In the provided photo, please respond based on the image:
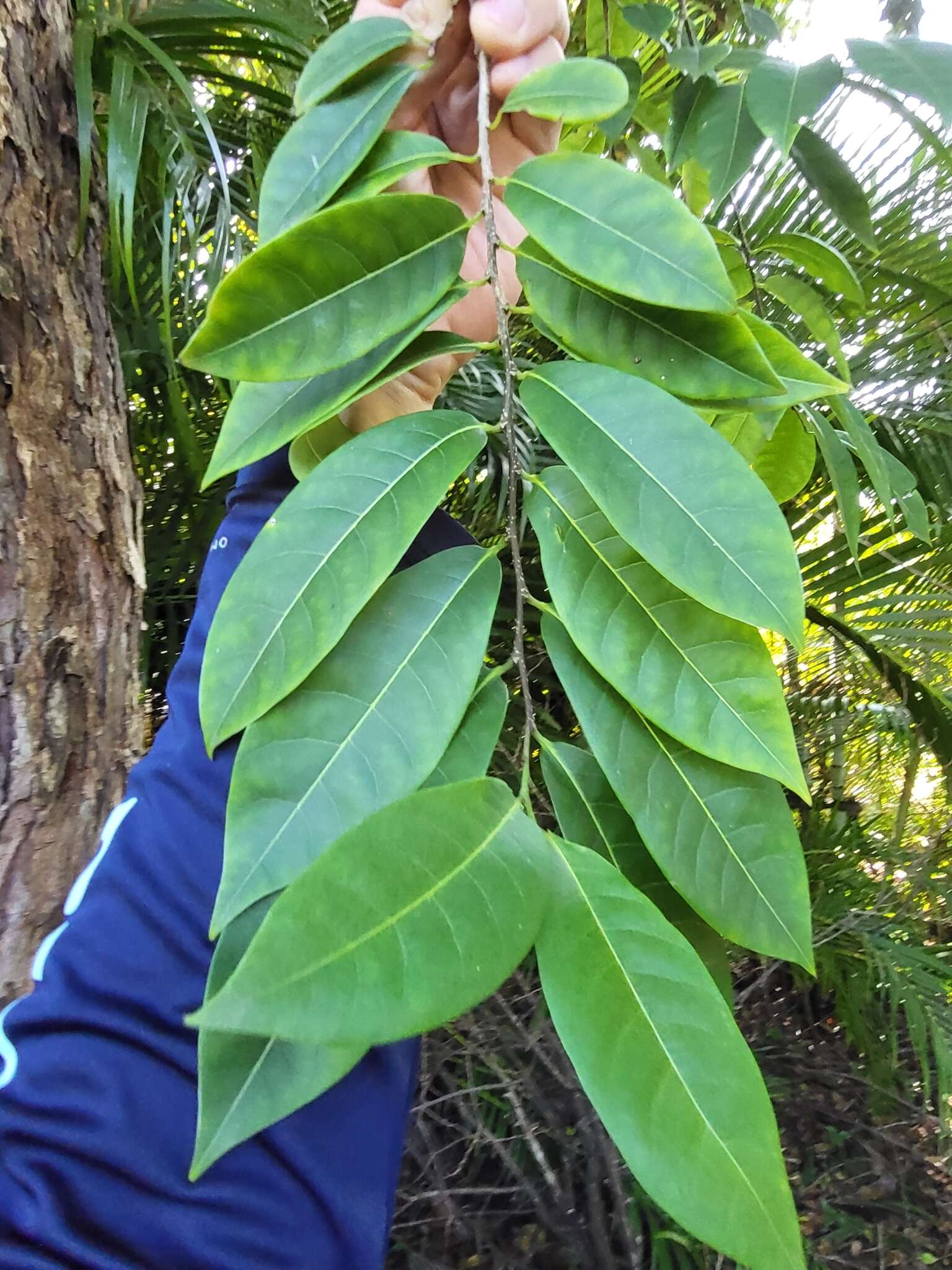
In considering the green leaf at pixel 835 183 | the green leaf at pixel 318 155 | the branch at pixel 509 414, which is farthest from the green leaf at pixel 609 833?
the green leaf at pixel 835 183

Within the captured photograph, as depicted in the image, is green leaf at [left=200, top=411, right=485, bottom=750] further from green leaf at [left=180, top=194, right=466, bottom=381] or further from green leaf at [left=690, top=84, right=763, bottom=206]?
green leaf at [left=690, top=84, right=763, bottom=206]

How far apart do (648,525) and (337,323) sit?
0.47ft

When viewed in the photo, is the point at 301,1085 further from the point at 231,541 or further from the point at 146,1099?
the point at 231,541

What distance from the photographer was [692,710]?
28 cm

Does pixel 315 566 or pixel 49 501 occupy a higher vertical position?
pixel 49 501

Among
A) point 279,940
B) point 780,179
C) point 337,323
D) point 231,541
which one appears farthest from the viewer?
point 780,179

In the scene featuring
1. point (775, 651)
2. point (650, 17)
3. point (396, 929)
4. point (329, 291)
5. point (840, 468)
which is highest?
point (650, 17)

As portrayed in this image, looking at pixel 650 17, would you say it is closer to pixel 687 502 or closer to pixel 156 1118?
pixel 687 502

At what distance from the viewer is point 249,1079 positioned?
0.75 feet

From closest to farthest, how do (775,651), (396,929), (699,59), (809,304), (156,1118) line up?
(396,929) < (156,1118) < (699,59) < (809,304) < (775,651)

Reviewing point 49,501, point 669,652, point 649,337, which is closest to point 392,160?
point 649,337

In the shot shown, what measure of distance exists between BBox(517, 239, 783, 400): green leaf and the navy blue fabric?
0.85ft

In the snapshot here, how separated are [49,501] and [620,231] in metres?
0.56

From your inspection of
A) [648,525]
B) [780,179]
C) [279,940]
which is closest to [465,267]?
[648,525]
